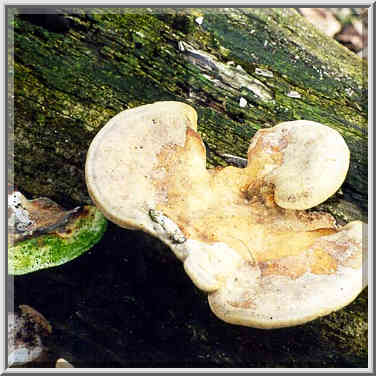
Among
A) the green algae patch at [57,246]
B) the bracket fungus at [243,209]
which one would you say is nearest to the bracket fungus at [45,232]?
the green algae patch at [57,246]

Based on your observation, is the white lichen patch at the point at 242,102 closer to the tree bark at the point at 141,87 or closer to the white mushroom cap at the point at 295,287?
the tree bark at the point at 141,87

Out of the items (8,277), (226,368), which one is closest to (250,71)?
(226,368)

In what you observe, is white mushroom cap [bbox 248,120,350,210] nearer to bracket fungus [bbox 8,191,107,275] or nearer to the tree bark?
the tree bark

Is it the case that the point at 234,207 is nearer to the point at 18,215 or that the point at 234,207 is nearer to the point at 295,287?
the point at 295,287

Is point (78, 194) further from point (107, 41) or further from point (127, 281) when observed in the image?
point (107, 41)

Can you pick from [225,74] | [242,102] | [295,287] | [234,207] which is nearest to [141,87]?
[225,74]

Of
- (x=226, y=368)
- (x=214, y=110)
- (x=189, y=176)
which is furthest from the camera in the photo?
(x=214, y=110)

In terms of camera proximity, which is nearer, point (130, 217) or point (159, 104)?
point (130, 217)
